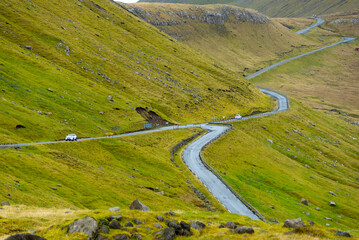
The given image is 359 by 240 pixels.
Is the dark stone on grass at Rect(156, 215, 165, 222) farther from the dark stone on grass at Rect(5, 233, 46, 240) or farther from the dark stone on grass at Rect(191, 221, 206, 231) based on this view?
the dark stone on grass at Rect(5, 233, 46, 240)

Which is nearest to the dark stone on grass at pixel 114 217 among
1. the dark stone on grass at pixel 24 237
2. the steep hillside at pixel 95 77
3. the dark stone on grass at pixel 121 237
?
the dark stone on grass at pixel 121 237

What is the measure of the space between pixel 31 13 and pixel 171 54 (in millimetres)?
67962

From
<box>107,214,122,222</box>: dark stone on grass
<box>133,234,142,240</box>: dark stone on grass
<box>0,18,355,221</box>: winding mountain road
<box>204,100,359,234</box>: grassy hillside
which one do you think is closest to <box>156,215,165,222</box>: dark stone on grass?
<box>107,214,122,222</box>: dark stone on grass

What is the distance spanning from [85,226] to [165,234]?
21.6 ft

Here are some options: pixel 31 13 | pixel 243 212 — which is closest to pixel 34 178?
pixel 243 212

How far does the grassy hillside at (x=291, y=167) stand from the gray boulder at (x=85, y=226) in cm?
3680

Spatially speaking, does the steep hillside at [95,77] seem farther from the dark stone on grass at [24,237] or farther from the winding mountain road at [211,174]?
the dark stone on grass at [24,237]

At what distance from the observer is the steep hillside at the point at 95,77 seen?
78062 mm

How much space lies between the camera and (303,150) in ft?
377

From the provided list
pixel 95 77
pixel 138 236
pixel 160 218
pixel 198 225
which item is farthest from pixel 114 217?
pixel 95 77

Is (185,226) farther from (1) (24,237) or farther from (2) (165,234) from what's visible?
(1) (24,237)

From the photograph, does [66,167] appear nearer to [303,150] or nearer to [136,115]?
[136,115]

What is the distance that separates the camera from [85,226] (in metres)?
26.3

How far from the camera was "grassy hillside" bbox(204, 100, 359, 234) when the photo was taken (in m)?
66.9
